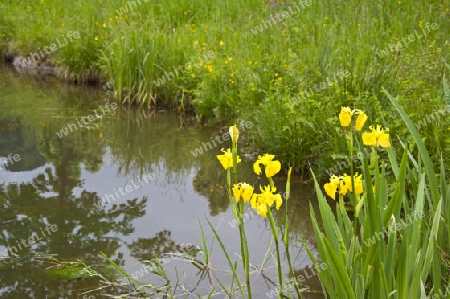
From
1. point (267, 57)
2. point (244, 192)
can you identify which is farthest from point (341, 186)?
point (267, 57)

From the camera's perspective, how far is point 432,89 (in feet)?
15.7

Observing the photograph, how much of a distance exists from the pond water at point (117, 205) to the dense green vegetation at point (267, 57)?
45 cm

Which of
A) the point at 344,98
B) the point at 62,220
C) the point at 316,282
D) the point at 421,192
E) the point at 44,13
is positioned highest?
the point at 44,13

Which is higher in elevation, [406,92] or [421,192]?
[406,92]

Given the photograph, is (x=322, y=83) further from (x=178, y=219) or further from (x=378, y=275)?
(x=378, y=275)

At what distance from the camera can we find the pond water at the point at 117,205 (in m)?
3.39

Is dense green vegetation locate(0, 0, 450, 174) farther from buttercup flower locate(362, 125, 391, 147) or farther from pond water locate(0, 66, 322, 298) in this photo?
buttercup flower locate(362, 125, 391, 147)

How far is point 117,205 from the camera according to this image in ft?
14.9

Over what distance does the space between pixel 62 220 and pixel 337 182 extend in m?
2.77

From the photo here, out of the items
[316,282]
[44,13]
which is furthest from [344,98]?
[44,13]

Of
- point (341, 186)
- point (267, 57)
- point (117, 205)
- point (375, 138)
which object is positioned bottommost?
point (117, 205)

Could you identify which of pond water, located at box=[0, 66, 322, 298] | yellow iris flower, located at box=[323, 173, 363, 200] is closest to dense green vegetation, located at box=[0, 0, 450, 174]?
pond water, located at box=[0, 66, 322, 298]

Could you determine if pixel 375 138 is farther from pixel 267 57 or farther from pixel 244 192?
pixel 267 57

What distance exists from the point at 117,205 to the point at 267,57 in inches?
116
